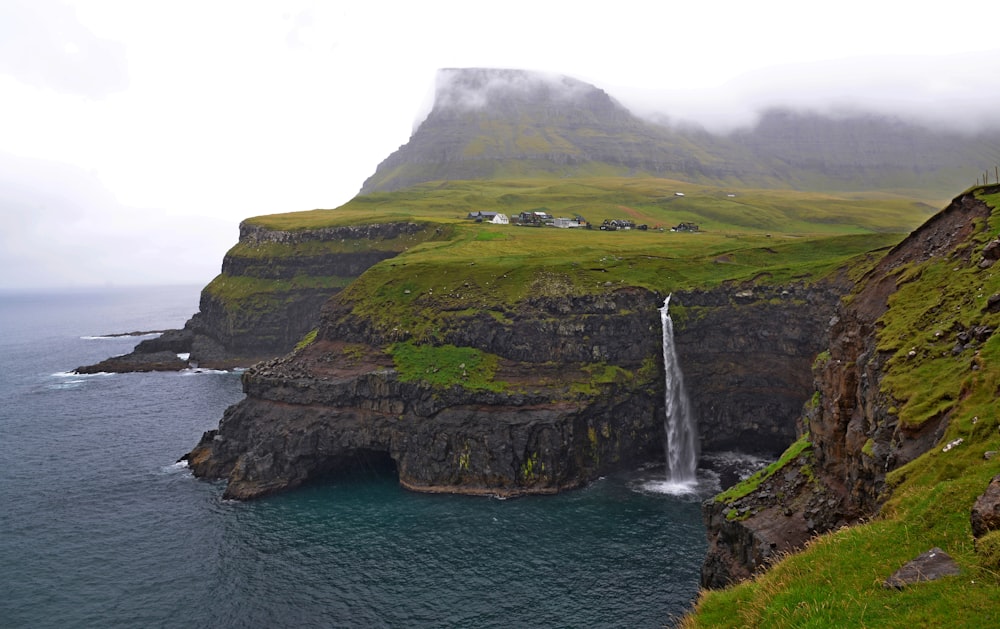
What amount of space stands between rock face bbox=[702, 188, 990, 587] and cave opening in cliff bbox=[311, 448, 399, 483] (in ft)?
184

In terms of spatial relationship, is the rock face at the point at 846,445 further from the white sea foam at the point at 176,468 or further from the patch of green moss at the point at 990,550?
the white sea foam at the point at 176,468

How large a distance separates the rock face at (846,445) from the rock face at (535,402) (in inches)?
1542

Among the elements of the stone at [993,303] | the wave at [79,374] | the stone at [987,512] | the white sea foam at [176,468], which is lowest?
the white sea foam at [176,468]

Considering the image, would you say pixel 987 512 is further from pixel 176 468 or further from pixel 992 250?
pixel 176 468

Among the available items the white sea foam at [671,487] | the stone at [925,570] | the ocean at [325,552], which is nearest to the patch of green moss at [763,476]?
the ocean at [325,552]

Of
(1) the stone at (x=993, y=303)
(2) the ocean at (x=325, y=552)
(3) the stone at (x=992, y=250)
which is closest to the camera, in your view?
(1) the stone at (x=993, y=303)

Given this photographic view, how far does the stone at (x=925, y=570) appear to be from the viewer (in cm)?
1454

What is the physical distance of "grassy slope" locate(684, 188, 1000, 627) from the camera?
1377cm

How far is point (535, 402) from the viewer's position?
82938 mm

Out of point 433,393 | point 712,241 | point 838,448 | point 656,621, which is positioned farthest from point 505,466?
point 712,241

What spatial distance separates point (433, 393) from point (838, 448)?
190ft

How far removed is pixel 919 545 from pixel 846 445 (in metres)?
18.3

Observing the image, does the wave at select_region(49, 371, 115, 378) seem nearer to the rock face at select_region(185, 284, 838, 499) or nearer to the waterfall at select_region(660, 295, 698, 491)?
the rock face at select_region(185, 284, 838, 499)

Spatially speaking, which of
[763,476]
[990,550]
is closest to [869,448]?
[990,550]
